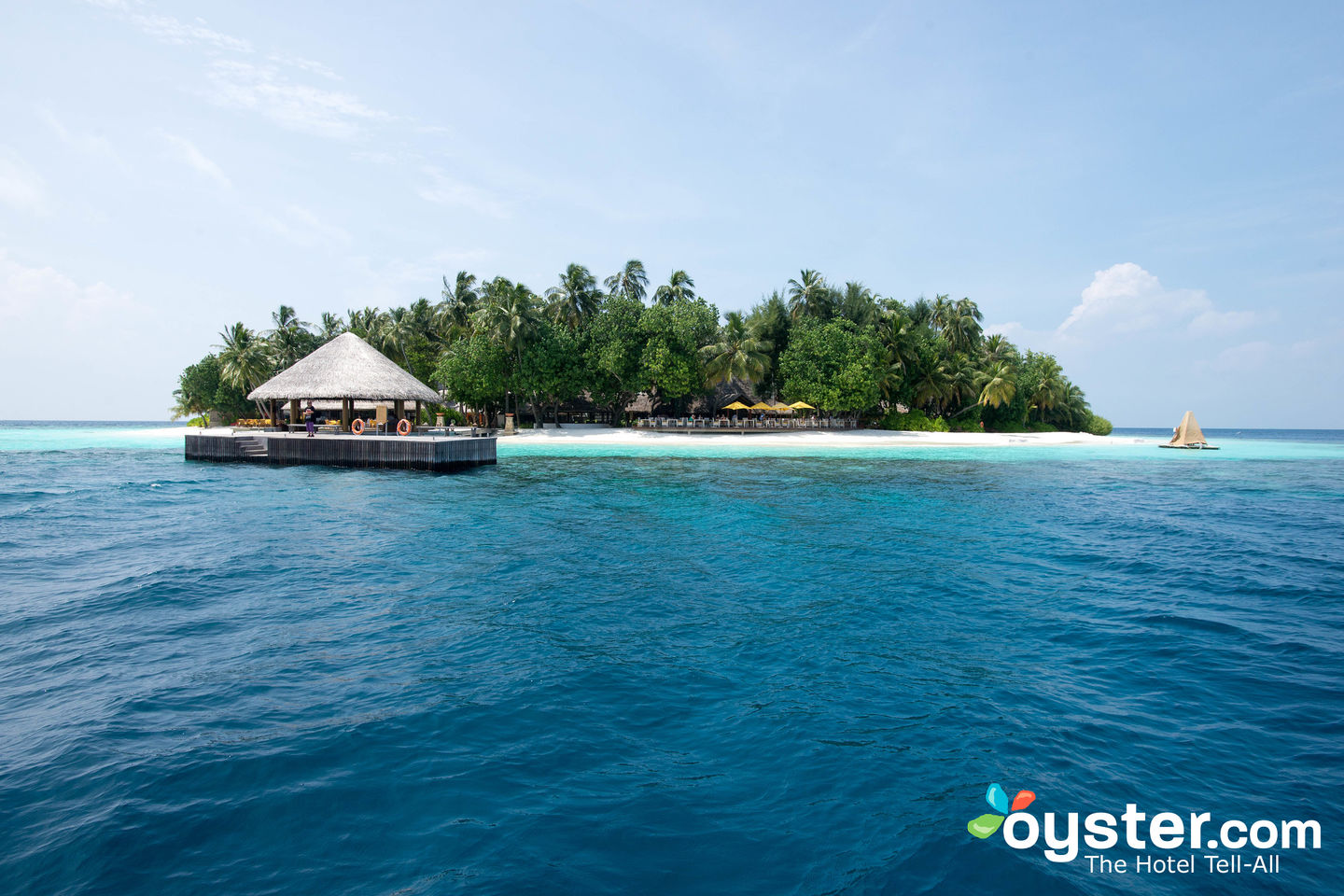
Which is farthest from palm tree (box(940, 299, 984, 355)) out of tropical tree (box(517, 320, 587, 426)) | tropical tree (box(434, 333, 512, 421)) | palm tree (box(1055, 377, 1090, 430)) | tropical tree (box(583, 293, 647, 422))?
tropical tree (box(434, 333, 512, 421))

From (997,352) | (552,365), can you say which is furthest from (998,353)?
(552,365)

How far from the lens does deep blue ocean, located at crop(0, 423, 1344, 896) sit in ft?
12.8

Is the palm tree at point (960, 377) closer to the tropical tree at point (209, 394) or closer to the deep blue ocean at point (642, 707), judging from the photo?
the deep blue ocean at point (642, 707)

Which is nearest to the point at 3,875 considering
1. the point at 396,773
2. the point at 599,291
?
the point at 396,773

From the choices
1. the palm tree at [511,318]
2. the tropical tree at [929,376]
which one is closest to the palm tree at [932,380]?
the tropical tree at [929,376]

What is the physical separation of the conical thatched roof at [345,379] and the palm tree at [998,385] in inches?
1779

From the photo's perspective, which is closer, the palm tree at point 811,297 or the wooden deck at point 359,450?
the wooden deck at point 359,450

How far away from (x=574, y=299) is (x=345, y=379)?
28.4m

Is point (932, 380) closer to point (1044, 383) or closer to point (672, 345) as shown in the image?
point (1044, 383)

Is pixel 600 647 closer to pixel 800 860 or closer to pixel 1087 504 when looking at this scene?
pixel 800 860

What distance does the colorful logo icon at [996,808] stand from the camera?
417cm

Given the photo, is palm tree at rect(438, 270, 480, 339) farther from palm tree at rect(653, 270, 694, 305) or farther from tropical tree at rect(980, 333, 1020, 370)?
tropical tree at rect(980, 333, 1020, 370)

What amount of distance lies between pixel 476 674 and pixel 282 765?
1.91 m

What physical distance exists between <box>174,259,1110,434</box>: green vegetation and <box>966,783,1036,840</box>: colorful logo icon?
45578mm
